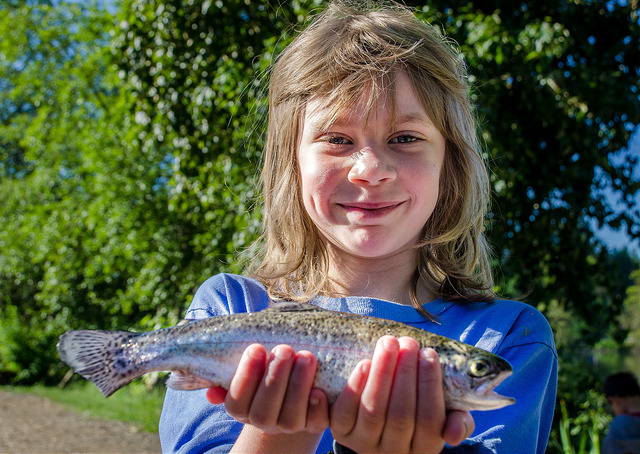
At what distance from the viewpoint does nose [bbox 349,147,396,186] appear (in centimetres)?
225

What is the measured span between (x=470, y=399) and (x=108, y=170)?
1430cm

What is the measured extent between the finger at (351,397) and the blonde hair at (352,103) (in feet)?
2.46

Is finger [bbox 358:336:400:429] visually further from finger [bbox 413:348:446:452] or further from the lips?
the lips

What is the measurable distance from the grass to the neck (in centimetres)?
1177

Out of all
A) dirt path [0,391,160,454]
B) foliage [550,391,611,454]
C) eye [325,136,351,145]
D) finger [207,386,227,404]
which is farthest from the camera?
dirt path [0,391,160,454]

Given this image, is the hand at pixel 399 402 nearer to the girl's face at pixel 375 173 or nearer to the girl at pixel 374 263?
the girl at pixel 374 263

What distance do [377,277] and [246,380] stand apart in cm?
107

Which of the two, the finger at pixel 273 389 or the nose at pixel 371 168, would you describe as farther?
the nose at pixel 371 168

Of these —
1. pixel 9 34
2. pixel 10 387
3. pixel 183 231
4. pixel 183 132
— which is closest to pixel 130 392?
pixel 10 387

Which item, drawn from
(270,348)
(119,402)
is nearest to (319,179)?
(270,348)

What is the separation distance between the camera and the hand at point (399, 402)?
1692 millimetres

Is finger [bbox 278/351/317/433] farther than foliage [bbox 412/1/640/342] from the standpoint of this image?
No

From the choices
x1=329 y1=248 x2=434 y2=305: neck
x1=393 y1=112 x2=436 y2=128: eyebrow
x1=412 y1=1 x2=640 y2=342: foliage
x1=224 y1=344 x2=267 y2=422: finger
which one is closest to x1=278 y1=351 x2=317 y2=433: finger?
x1=224 y1=344 x2=267 y2=422: finger

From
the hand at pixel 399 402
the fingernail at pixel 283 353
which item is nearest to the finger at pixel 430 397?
the hand at pixel 399 402
